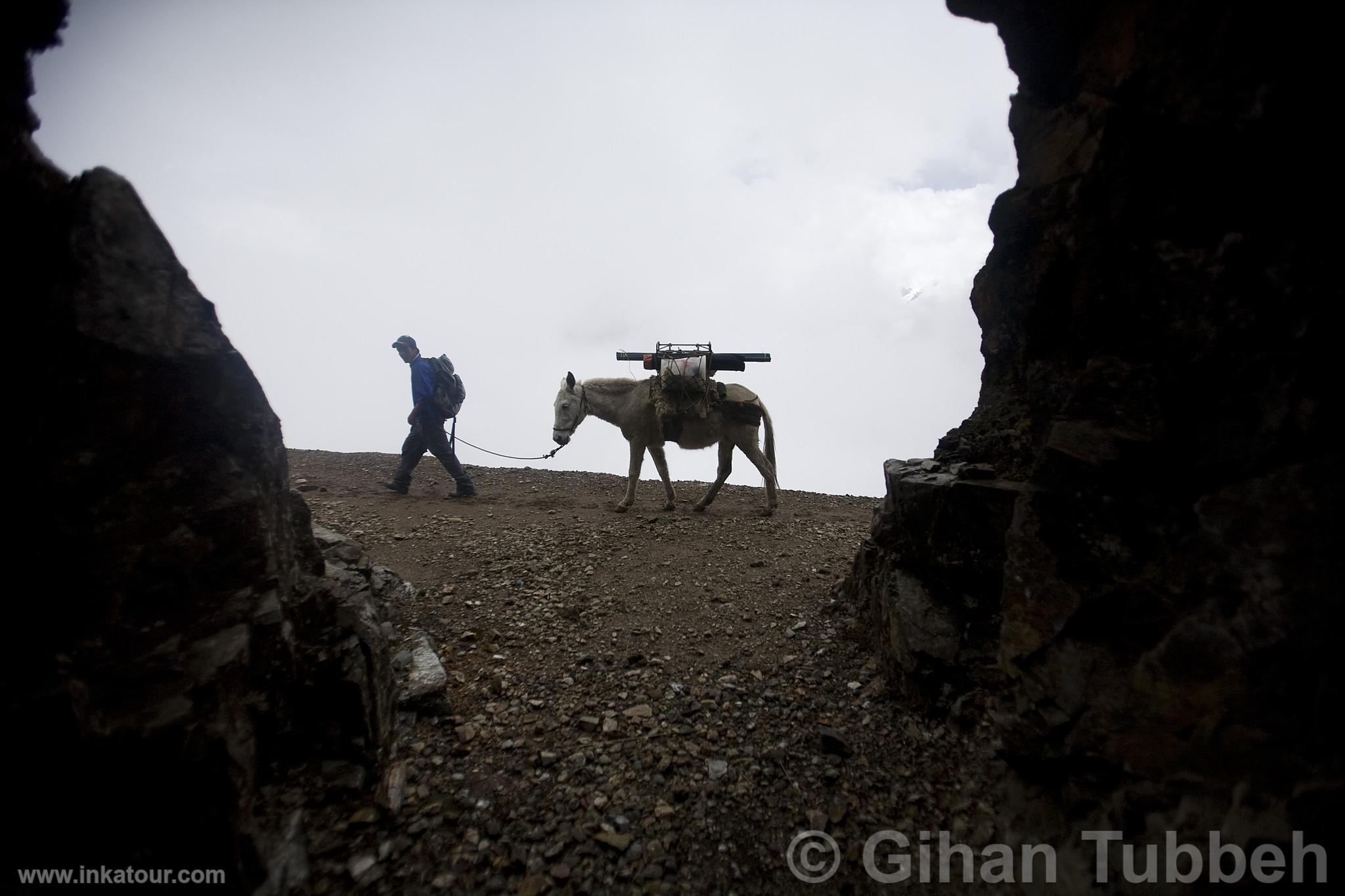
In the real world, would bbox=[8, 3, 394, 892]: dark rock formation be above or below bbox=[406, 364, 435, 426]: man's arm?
below

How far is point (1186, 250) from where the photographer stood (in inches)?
85.6

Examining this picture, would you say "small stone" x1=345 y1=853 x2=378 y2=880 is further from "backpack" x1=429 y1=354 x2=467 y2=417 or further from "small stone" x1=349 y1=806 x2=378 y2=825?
"backpack" x1=429 y1=354 x2=467 y2=417

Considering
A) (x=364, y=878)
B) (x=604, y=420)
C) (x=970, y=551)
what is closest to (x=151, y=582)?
(x=364, y=878)

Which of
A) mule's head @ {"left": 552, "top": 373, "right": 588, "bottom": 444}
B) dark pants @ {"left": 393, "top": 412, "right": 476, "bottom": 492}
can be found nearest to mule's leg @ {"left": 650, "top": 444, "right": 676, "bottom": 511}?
mule's head @ {"left": 552, "top": 373, "right": 588, "bottom": 444}

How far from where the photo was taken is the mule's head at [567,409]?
432 inches

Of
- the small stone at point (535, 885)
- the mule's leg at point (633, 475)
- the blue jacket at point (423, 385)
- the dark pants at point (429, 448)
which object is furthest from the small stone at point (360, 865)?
the blue jacket at point (423, 385)

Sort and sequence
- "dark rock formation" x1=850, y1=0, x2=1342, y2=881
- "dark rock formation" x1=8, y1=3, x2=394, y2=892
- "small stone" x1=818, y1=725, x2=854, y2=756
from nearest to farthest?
"dark rock formation" x1=850, y1=0, x2=1342, y2=881 → "dark rock formation" x1=8, y1=3, x2=394, y2=892 → "small stone" x1=818, y1=725, x2=854, y2=756

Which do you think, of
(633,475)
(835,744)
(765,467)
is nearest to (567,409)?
(633,475)

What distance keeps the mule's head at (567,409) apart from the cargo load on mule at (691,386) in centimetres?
146

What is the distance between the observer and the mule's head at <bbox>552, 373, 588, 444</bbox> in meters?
11.0

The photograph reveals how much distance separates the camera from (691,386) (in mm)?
9688

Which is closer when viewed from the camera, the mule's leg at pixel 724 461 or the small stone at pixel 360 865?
the small stone at pixel 360 865

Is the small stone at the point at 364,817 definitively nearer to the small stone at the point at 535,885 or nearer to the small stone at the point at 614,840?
the small stone at the point at 535,885

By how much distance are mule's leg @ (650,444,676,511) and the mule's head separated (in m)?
1.72
